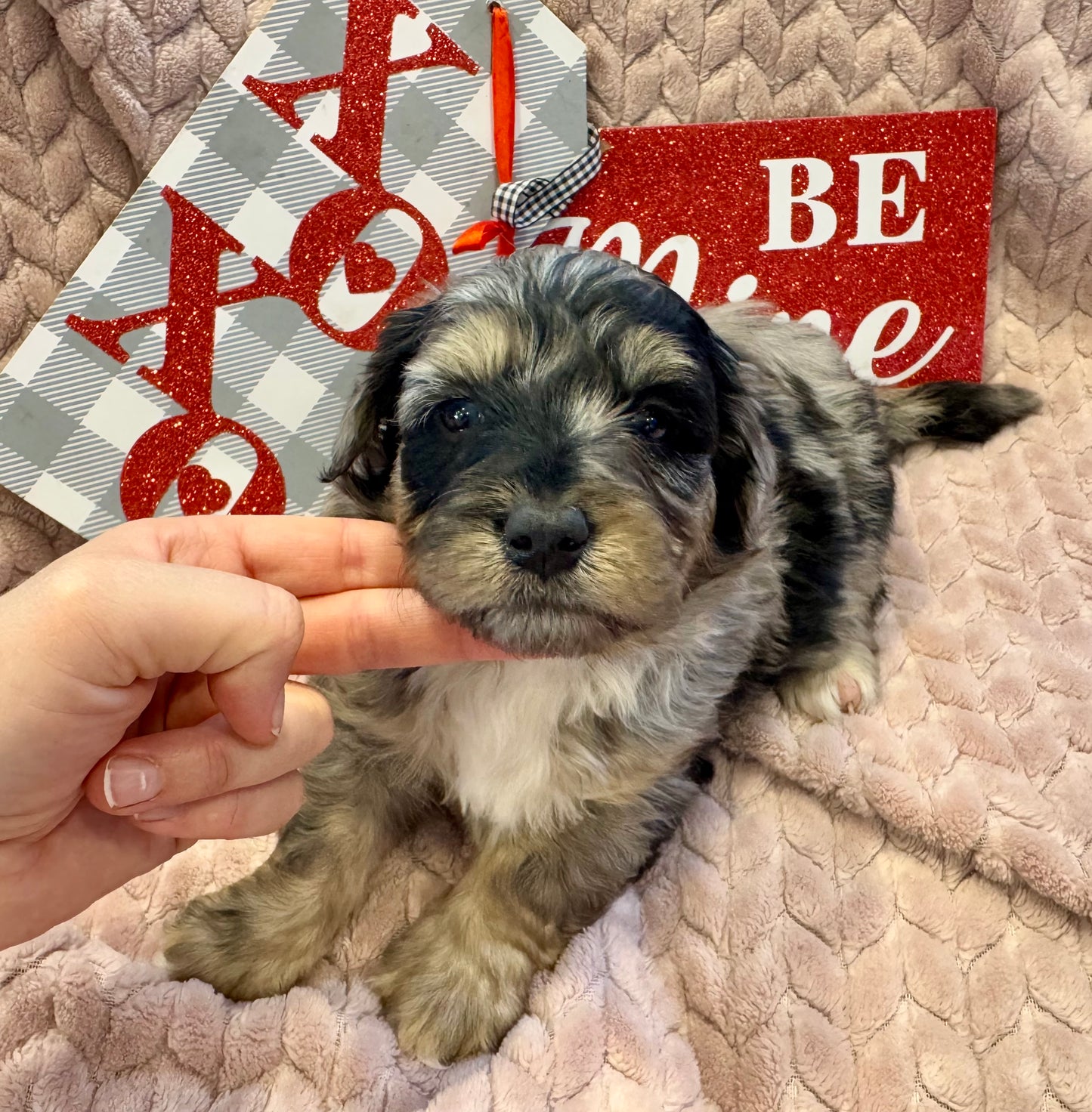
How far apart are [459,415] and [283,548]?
15.1 inches

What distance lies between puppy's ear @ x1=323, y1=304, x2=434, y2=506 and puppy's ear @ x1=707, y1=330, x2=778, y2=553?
590 millimetres

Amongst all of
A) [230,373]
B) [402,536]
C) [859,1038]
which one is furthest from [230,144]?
[859,1038]

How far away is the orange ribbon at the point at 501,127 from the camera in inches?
96.3

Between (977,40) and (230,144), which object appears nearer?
(230,144)

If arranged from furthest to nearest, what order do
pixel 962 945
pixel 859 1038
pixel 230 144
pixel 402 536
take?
pixel 230 144
pixel 962 945
pixel 859 1038
pixel 402 536

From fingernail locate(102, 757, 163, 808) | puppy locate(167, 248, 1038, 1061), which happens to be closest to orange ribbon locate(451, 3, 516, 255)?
puppy locate(167, 248, 1038, 1061)

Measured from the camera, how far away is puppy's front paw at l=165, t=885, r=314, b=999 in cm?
179

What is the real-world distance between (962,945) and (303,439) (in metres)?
2.11

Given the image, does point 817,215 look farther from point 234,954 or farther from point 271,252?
point 234,954

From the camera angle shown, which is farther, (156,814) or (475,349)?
(475,349)

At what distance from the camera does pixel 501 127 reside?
8.20 feet

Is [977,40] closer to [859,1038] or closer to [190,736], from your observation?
[859,1038]

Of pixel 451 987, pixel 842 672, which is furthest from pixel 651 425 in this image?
pixel 451 987

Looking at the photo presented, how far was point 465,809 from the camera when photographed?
194 cm
